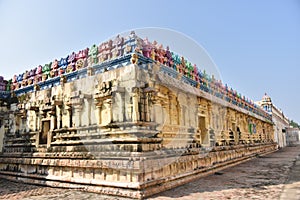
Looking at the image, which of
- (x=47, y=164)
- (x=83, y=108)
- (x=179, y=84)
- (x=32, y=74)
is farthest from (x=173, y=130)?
(x=32, y=74)

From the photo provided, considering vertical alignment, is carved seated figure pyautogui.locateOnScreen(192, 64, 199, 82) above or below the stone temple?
above

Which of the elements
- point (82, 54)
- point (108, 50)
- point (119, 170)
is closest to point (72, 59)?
point (82, 54)

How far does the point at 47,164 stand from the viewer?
8578 millimetres

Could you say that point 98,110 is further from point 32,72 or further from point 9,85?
point 9,85

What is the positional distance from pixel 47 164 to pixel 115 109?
363 cm

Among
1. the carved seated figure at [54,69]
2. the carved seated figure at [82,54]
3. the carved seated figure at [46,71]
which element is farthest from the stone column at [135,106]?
the carved seated figure at [46,71]

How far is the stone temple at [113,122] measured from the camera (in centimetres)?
677

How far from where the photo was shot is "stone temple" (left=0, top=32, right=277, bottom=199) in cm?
677

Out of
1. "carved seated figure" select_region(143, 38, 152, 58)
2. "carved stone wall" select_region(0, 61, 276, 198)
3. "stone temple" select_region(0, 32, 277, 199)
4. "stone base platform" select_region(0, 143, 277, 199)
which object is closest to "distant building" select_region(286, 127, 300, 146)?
"stone temple" select_region(0, 32, 277, 199)

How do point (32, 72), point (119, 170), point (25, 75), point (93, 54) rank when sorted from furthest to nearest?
point (25, 75) < point (32, 72) < point (93, 54) < point (119, 170)

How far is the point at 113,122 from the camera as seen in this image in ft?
23.7

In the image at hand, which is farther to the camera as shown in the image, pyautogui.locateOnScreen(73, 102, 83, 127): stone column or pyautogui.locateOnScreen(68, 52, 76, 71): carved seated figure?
pyautogui.locateOnScreen(68, 52, 76, 71): carved seated figure

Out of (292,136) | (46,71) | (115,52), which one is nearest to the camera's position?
(115,52)

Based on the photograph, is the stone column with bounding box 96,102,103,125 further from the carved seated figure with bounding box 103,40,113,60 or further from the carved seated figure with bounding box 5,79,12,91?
the carved seated figure with bounding box 5,79,12,91
